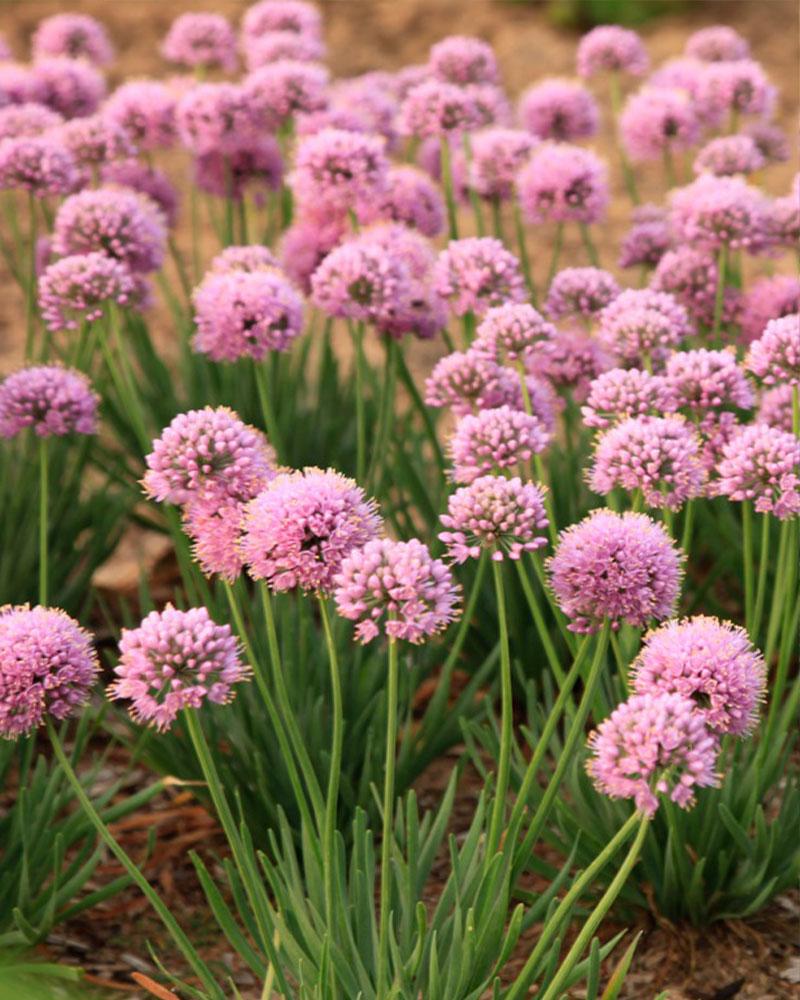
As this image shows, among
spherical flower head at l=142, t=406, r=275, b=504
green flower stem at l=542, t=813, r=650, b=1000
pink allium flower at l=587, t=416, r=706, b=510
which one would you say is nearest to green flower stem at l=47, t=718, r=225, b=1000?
spherical flower head at l=142, t=406, r=275, b=504

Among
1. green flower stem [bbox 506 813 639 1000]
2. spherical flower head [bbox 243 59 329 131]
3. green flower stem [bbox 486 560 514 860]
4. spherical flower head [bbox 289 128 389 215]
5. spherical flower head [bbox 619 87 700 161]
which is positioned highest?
spherical flower head [bbox 243 59 329 131]

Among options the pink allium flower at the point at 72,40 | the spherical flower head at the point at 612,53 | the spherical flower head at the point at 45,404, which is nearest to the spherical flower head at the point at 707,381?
the spherical flower head at the point at 45,404

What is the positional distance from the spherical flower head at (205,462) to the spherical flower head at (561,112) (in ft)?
7.10

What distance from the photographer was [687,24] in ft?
28.7

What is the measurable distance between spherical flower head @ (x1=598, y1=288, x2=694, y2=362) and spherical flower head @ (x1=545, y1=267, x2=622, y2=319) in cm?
26

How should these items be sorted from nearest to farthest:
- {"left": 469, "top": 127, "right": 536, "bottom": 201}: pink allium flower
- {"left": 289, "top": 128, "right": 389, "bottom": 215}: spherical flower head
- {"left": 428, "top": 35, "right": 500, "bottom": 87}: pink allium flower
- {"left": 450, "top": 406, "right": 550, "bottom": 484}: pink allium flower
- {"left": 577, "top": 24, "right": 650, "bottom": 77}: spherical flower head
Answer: {"left": 450, "top": 406, "right": 550, "bottom": 484}: pink allium flower
{"left": 289, "top": 128, "right": 389, "bottom": 215}: spherical flower head
{"left": 469, "top": 127, "right": 536, "bottom": 201}: pink allium flower
{"left": 428, "top": 35, "right": 500, "bottom": 87}: pink allium flower
{"left": 577, "top": 24, "right": 650, "bottom": 77}: spherical flower head

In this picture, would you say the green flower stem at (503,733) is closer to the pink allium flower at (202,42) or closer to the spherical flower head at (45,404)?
the spherical flower head at (45,404)

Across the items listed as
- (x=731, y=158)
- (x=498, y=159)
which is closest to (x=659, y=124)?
(x=731, y=158)

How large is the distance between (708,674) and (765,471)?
0.44 m

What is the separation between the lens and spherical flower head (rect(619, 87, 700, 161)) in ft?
11.9

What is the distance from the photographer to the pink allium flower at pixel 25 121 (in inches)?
137

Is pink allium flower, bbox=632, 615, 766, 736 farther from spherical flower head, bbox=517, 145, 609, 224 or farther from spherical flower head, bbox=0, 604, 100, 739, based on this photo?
spherical flower head, bbox=517, 145, 609, 224

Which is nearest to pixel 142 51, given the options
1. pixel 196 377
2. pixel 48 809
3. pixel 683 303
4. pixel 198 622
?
pixel 196 377

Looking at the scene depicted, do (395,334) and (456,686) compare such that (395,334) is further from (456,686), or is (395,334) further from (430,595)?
(430,595)
